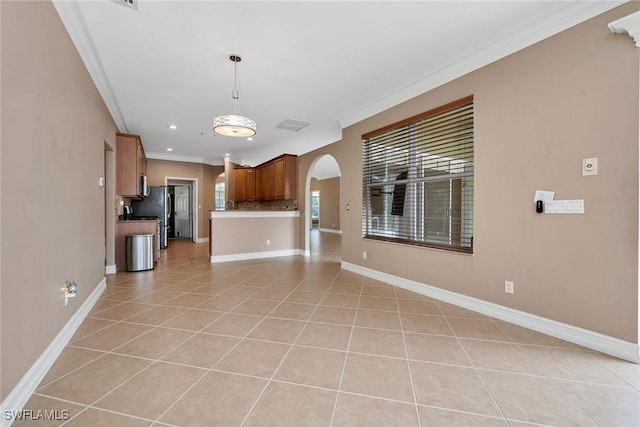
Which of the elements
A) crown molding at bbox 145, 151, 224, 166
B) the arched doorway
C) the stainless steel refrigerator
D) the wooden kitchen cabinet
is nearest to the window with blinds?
the wooden kitchen cabinet

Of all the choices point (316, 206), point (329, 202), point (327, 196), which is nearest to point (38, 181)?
point (329, 202)

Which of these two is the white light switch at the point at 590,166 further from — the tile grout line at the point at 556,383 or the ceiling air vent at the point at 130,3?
the ceiling air vent at the point at 130,3

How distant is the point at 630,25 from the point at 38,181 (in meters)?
4.18

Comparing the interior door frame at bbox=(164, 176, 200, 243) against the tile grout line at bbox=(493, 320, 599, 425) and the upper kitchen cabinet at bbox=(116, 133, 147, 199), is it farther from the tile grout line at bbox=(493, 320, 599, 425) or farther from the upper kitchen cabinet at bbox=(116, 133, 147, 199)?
the tile grout line at bbox=(493, 320, 599, 425)

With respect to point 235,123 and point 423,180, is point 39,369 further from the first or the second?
point 423,180

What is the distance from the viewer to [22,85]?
5.07ft

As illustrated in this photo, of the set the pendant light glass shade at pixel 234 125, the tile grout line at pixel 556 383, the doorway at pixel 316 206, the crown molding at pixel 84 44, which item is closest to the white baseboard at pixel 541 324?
the tile grout line at pixel 556 383

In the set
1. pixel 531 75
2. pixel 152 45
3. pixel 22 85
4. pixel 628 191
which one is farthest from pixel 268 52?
pixel 628 191

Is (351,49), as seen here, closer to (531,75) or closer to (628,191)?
(531,75)

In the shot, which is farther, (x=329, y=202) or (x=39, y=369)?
(x=329, y=202)

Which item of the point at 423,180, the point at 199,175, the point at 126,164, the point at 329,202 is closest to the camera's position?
the point at 423,180

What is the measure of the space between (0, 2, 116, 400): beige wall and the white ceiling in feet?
1.82

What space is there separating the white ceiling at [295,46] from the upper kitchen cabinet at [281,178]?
7.82ft

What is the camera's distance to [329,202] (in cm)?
1302
